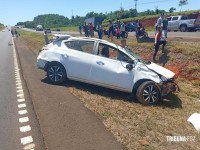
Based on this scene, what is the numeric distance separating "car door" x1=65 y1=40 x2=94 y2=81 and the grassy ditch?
21.0 inches

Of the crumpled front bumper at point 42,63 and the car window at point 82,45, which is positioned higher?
the car window at point 82,45

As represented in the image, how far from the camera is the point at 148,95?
336 inches

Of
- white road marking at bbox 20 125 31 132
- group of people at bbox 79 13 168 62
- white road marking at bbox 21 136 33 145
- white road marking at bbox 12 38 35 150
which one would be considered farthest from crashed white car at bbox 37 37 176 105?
group of people at bbox 79 13 168 62

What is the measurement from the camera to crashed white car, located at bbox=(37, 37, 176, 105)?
28.2ft

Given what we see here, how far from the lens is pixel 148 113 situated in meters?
7.77

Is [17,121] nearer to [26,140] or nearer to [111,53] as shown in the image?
[26,140]

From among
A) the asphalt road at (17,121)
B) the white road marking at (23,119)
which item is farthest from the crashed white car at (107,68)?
the white road marking at (23,119)

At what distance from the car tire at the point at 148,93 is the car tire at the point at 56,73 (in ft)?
9.29

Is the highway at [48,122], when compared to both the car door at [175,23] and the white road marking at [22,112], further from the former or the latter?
the car door at [175,23]

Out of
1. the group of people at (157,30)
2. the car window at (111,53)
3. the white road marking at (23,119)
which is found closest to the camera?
the white road marking at (23,119)

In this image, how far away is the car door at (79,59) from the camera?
9391 millimetres

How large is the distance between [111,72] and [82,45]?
5.31 feet

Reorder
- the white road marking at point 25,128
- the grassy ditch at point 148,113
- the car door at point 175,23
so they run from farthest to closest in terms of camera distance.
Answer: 1. the car door at point 175,23
2. the white road marking at point 25,128
3. the grassy ditch at point 148,113

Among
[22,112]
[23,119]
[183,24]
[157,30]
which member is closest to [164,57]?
[157,30]
